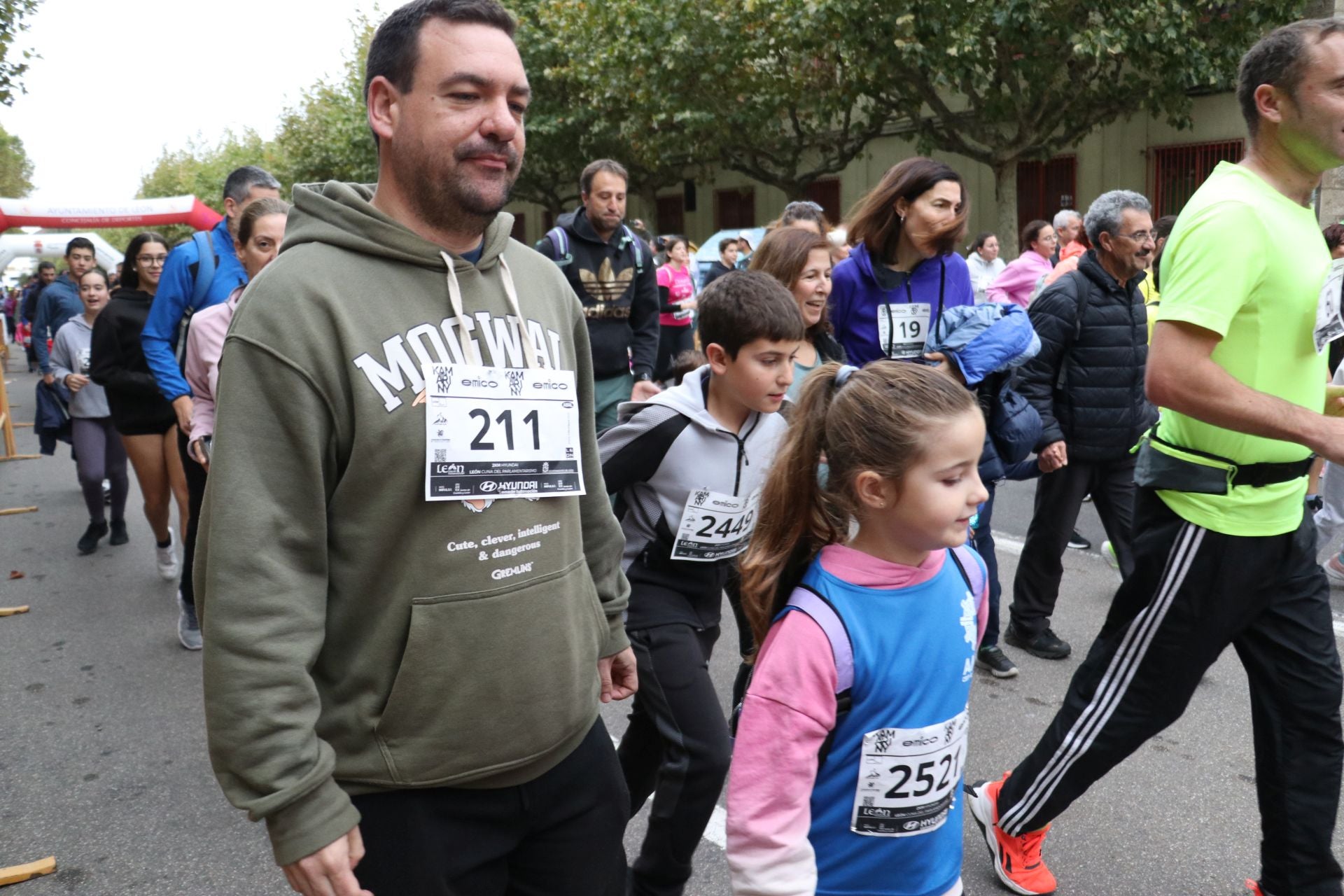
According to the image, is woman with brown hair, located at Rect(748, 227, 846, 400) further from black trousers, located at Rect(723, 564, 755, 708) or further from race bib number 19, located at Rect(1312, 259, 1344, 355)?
race bib number 19, located at Rect(1312, 259, 1344, 355)

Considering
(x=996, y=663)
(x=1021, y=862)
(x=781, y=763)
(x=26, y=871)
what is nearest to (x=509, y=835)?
(x=781, y=763)

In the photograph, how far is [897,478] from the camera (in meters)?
2.01

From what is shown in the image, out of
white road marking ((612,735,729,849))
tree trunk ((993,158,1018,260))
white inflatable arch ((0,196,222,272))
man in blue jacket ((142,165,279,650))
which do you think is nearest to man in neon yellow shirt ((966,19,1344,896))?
white road marking ((612,735,729,849))

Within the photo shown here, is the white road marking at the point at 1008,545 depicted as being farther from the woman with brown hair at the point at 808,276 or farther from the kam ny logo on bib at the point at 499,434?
the kam ny logo on bib at the point at 499,434

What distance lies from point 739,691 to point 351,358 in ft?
4.21

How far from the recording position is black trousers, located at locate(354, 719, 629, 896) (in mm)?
1683

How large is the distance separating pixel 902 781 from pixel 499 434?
2.95 ft

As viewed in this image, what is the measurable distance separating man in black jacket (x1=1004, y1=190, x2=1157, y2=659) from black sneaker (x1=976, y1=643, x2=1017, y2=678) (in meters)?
0.31

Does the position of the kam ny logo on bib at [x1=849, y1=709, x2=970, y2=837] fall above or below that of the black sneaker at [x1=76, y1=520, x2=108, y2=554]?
above

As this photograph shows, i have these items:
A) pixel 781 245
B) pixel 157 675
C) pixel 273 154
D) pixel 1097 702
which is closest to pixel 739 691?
pixel 1097 702

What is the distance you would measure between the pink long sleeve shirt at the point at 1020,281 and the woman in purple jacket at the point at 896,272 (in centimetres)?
554

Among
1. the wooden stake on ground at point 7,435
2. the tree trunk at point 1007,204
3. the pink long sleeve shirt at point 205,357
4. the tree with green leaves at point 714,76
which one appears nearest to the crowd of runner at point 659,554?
the pink long sleeve shirt at point 205,357

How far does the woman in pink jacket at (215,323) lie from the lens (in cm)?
417

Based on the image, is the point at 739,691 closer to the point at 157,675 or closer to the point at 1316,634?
the point at 1316,634
